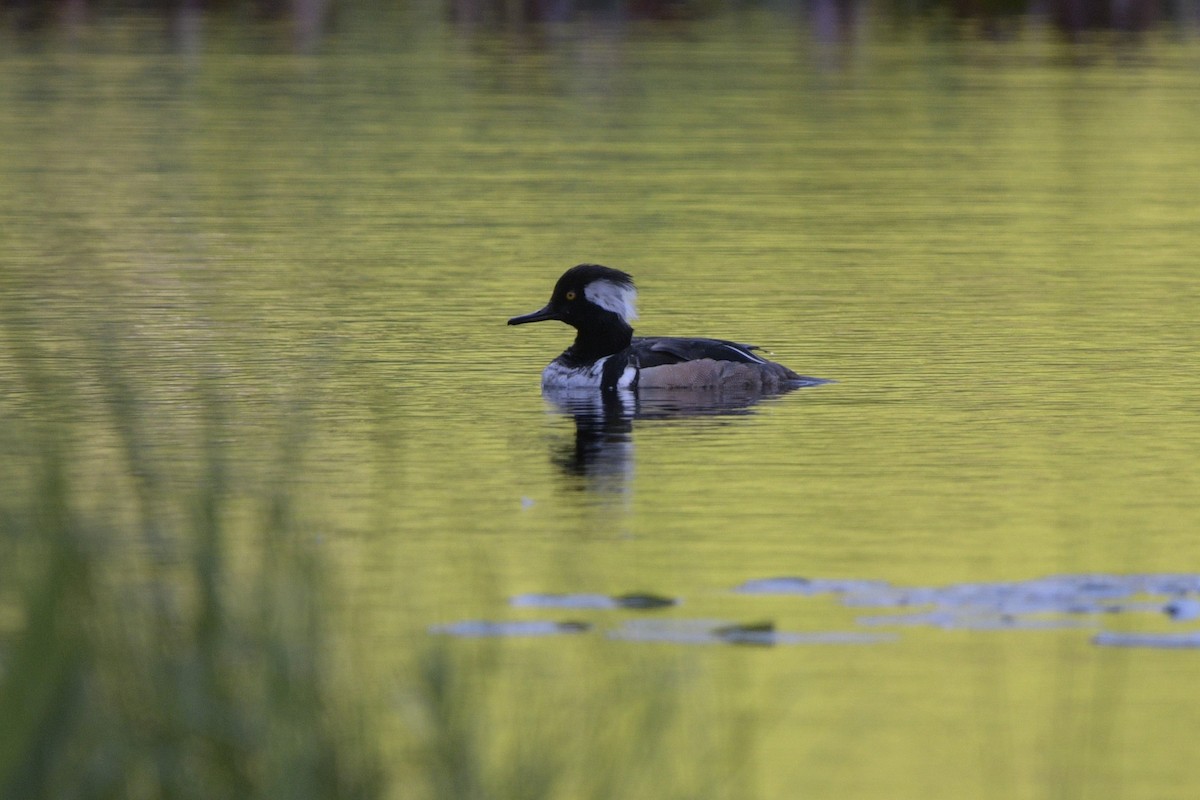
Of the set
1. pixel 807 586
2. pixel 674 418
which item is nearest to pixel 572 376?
pixel 674 418

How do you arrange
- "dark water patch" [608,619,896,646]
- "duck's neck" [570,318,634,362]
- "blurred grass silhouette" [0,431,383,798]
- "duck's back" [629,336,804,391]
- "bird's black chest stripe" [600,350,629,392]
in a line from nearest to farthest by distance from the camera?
"blurred grass silhouette" [0,431,383,798]
"dark water patch" [608,619,896,646]
"duck's back" [629,336,804,391]
"bird's black chest stripe" [600,350,629,392]
"duck's neck" [570,318,634,362]

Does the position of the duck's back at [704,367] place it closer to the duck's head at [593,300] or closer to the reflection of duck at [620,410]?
the reflection of duck at [620,410]

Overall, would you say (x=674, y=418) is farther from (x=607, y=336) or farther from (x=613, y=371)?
(x=607, y=336)

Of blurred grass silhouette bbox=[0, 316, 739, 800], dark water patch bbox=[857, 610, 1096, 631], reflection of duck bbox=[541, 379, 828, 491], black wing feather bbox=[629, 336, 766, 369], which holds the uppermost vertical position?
blurred grass silhouette bbox=[0, 316, 739, 800]

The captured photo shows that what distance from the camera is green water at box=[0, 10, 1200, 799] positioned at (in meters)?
8.64

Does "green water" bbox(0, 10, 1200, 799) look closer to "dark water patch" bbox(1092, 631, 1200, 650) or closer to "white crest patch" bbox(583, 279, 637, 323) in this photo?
"dark water patch" bbox(1092, 631, 1200, 650)

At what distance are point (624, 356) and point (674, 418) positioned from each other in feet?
4.06

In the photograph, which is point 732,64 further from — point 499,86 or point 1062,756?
point 1062,756

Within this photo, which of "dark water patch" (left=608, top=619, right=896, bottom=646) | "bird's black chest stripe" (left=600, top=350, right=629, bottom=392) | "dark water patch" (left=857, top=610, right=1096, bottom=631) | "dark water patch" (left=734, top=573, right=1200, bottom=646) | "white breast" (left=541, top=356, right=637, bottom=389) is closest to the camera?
"dark water patch" (left=608, top=619, right=896, bottom=646)

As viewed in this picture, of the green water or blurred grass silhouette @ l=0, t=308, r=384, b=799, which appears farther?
the green water

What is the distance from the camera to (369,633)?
9641 mm

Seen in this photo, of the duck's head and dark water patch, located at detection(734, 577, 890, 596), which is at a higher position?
dark water patch, located at detection(734, 577, 890, 596)

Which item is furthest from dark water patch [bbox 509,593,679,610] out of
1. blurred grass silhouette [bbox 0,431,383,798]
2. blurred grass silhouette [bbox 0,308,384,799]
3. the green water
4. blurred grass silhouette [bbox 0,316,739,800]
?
blurred grass silhouette [bbox 0,431,383,798]

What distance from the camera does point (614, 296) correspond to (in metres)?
17.6
